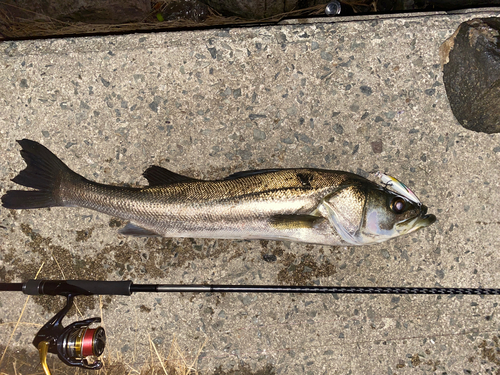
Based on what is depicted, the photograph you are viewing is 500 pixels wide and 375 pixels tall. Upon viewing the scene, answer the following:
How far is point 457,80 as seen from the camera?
3150 mm

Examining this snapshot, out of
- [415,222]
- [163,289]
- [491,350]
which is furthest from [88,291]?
[491,350]

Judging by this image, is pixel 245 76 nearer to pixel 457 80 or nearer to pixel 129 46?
pixel 129 46

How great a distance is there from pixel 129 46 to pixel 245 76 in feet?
4.19

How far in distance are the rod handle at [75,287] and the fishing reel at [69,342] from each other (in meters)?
0.09

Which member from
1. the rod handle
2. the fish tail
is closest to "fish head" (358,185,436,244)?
the rod handle

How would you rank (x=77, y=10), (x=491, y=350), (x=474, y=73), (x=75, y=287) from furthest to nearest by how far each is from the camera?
(x=77, y=10)
(x=491, y=350)
(x=75, y=287)
(x=474, y=73)

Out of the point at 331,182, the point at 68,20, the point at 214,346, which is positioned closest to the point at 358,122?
the point at 331,182

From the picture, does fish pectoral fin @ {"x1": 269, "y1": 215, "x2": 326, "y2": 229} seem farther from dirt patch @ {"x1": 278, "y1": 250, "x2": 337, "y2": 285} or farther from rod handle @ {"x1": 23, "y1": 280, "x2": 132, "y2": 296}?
rod handle @ {"x1": 23, "y1": 280, "x2": 132, "y2": 296}

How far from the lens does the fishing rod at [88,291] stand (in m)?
2.96

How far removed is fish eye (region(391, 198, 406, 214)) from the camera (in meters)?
2.81

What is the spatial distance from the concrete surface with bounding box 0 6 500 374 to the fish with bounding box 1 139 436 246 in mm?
516

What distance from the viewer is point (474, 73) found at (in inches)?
117

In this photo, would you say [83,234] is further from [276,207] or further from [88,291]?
[276,207]

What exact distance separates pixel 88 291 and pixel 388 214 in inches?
114
